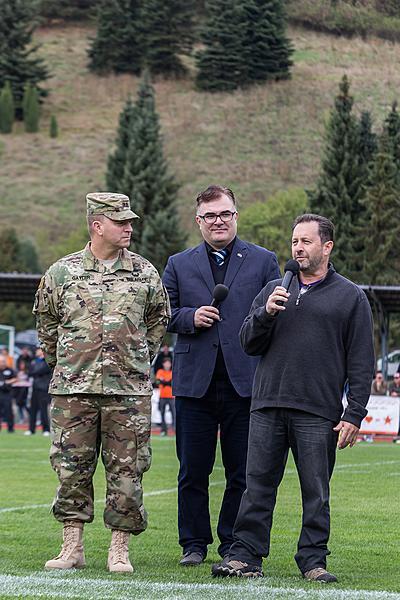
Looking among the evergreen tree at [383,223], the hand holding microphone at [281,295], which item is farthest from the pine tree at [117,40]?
the hand holding microphone at [281,295]

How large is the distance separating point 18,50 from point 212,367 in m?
99.5

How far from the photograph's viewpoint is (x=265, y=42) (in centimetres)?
9856

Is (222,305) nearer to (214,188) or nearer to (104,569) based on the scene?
(214,188)

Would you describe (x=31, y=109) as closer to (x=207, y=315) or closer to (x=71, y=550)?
(x=207, y=315)

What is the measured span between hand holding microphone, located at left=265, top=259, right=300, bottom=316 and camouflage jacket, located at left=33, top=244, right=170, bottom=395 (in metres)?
0.95

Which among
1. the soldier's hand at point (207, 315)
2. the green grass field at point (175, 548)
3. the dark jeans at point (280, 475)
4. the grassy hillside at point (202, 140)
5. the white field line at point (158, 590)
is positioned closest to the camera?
the white field line at point (158, 590)

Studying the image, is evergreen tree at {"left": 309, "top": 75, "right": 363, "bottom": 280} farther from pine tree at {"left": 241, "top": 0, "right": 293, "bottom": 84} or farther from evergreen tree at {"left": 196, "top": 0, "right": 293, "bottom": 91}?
evergreen tree at {"left": 196, "top": 0, "right": 293, "bottom": 91}

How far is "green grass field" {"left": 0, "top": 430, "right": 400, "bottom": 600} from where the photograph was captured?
22.8 ft

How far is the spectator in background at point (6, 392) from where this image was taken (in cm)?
3172

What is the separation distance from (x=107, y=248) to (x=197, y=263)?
0.74 meters

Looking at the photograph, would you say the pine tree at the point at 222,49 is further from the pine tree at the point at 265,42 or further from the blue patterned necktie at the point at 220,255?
the blue patterned necktie at the point at 220,255

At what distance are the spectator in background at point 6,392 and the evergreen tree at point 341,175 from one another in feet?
110

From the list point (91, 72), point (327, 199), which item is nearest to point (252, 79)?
point (91, 72)

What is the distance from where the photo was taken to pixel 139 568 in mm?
8156
